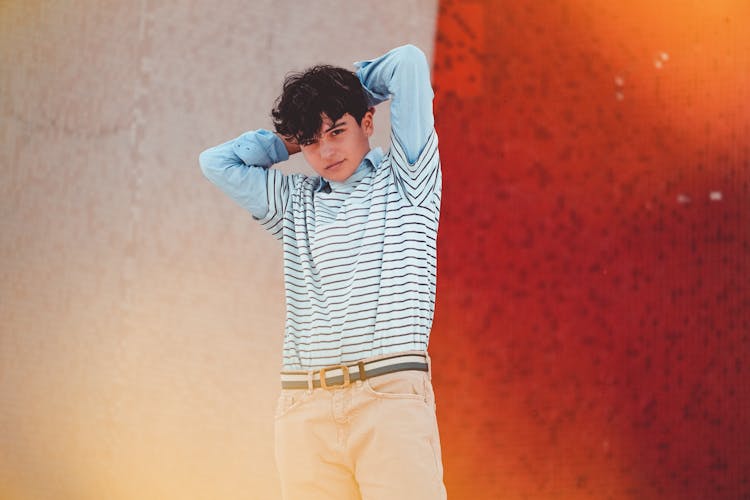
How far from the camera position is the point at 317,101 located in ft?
3.97

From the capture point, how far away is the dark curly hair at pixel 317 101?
1205mm

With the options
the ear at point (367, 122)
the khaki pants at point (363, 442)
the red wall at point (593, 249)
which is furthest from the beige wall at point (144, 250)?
the khaki pants at point (363, 442)

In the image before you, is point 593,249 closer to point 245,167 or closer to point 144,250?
point 245,167

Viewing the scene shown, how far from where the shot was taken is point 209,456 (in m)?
1.66

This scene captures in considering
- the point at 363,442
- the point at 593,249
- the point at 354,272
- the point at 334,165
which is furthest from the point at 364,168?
the point at 593,249

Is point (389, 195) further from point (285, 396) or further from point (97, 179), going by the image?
point (97, 179)

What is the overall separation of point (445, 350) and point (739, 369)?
2.24 ft

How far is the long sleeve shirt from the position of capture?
44.1 inches

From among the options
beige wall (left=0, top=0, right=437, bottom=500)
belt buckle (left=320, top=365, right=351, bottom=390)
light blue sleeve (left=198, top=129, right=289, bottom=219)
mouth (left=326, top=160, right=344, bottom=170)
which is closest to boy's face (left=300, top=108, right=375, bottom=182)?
mouth (left=326, top=160, right=344, bottom=170)

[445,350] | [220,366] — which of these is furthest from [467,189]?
[220,366]

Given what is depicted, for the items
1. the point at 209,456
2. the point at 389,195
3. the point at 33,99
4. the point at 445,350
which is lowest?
the point at 209,456

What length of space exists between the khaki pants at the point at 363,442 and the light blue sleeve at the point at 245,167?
34 centimetres

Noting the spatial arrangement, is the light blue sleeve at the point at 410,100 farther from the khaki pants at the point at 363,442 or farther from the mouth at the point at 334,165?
the khaki pants at the point at 363,442

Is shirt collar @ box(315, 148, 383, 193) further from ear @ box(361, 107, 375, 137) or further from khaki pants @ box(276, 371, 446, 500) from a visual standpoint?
khaki pants @ box(276, 371, 446, 500)
